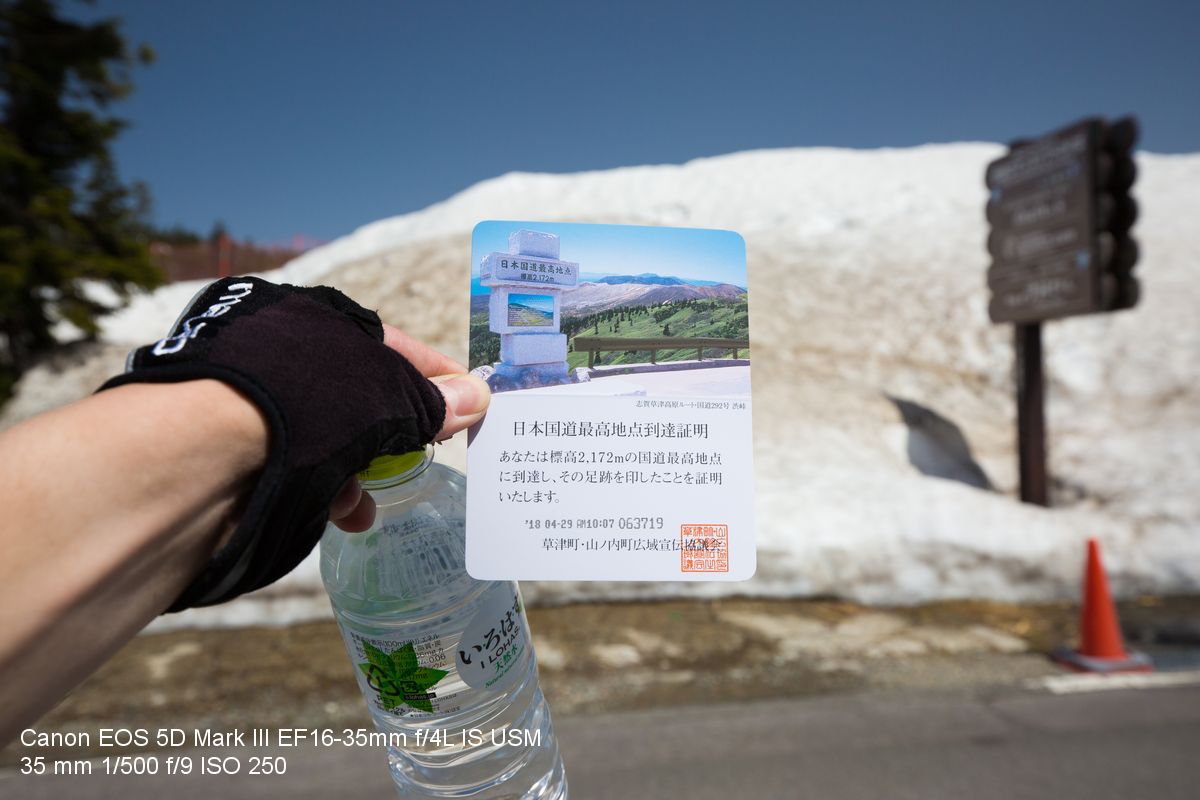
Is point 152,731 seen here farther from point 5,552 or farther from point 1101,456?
point 1101,456

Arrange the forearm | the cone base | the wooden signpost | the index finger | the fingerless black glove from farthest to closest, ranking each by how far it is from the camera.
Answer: the wooden signpost < the cone base < the index finger < the fingerless black glove < the forearm

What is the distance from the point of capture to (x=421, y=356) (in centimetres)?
148

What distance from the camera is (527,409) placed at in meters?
1.23

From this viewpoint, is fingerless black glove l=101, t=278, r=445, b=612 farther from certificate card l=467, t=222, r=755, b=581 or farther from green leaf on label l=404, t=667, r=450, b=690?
green leaf on label l=404, t=667, r=450, b=690

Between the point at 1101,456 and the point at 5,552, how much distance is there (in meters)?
10.2

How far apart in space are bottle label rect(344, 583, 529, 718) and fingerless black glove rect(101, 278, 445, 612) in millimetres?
238

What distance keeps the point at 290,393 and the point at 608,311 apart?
1.76 feet

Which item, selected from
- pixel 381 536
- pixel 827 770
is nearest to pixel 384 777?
pixel 827 770

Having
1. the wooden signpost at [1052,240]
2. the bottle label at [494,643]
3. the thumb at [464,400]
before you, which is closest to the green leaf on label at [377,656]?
the bottle label at [494,643]

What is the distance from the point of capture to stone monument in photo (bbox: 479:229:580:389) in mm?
1235

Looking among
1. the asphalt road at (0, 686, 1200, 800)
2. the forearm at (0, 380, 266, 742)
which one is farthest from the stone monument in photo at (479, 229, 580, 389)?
the asphalt road at (0, 686, 1200, 800)

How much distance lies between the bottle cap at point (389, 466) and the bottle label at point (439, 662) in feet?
0.89

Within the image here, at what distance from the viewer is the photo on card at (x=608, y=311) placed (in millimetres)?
1237

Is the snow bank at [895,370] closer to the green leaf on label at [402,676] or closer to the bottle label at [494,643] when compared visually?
the bottle label at [494,643]
